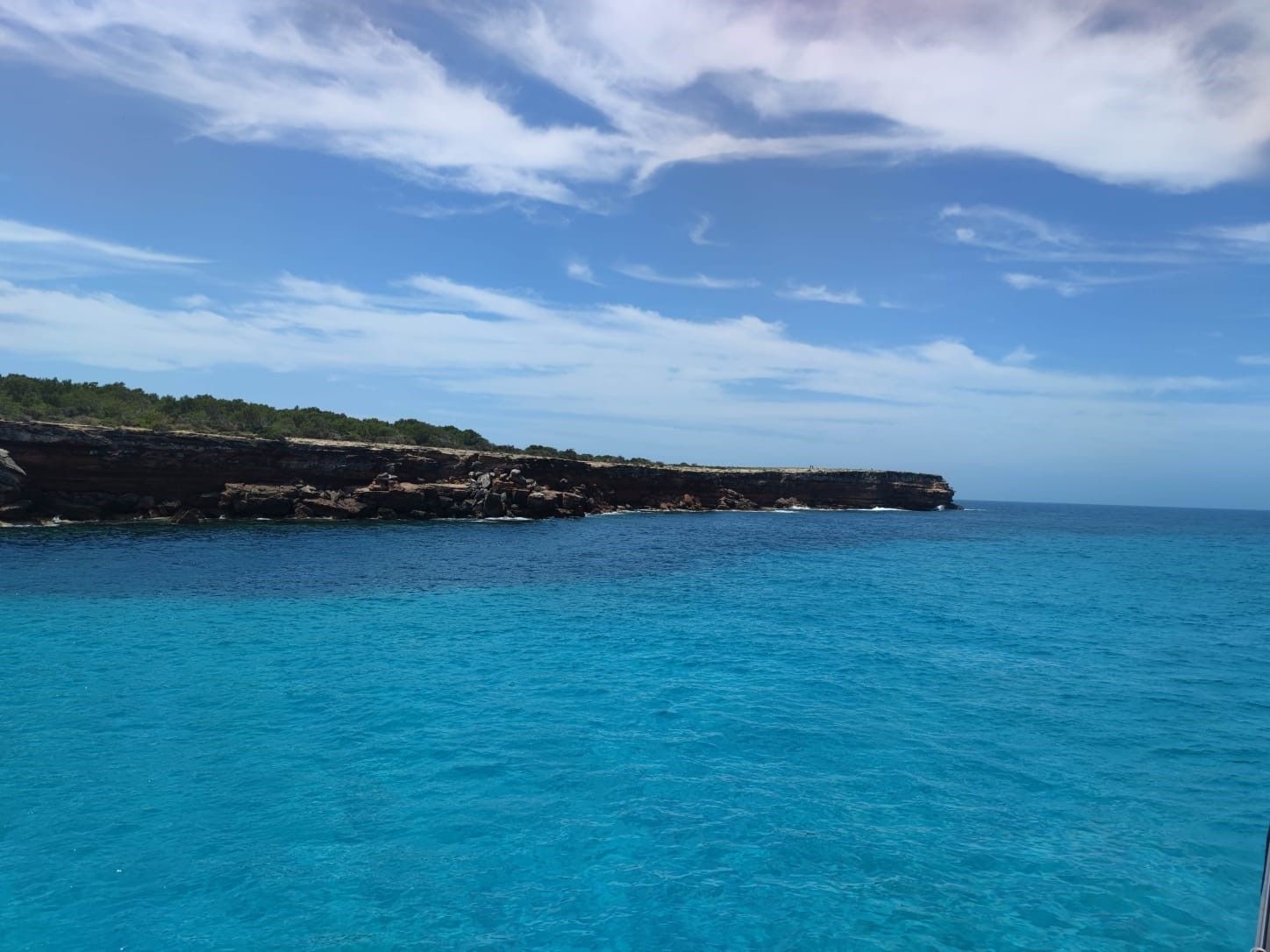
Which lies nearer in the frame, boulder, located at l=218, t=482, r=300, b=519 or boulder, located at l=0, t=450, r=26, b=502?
boulder, located at l=0, t=450, r=26, b=502

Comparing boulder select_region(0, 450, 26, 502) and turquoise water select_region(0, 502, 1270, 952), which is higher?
boulder select_region(0, 450, 26, 502)

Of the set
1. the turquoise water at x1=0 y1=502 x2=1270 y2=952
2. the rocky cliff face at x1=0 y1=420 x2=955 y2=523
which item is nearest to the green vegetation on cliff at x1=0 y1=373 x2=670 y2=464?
the rocky cliff face at x1=0 y1=420 x2=955 y2=523

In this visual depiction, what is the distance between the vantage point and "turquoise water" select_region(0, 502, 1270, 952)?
25.8 ft

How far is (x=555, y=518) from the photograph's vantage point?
71000mm

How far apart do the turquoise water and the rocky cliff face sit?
28.5 meters

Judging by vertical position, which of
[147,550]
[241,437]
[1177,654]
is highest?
[241,437]

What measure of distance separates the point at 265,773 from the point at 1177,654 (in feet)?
82.9

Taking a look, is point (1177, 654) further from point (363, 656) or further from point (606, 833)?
point (363, 656)

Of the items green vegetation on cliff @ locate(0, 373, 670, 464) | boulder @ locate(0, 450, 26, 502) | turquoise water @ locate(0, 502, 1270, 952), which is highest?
green vegetation on cliff @ locate(0, 373, 670, 464)

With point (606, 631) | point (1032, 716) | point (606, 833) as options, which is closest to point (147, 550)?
point (606, 631)

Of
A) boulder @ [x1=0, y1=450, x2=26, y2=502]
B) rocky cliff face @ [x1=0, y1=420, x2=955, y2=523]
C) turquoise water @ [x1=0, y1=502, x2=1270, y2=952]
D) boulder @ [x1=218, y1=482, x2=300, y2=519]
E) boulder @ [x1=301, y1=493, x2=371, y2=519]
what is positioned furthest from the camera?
boulder @ [x1=301, y1=493, x2=371, y2=519]

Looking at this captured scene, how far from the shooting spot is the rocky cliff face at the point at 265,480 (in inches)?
1905

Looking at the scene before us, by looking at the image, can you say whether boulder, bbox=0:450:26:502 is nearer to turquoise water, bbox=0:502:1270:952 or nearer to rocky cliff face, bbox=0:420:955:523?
rocky cliff face, bbox=0:420:955:523

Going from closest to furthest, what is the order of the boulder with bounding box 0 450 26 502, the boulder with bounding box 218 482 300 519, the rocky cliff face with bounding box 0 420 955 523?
1. the boulder with bounding box 0 450 26 502
2. the rocky cliff face with bounding box 0 420 955 523
3. the boulder with bounding box 218 482 300 519
